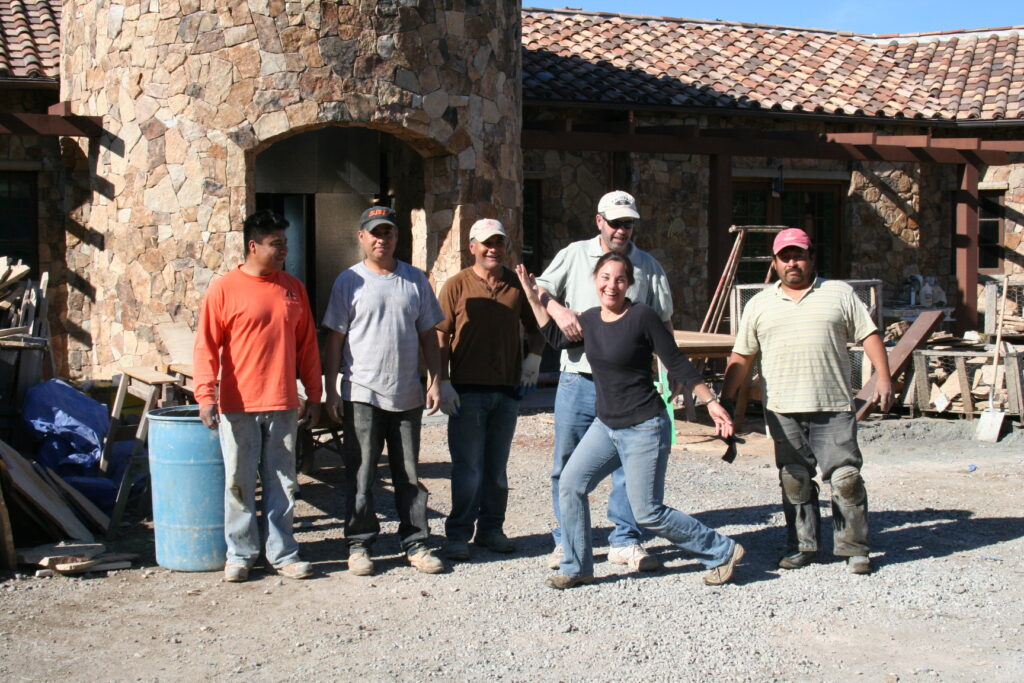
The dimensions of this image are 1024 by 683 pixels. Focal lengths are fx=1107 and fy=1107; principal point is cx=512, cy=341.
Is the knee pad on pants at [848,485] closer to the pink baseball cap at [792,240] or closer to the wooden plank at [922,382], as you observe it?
the pink baseball cap at [792,240]

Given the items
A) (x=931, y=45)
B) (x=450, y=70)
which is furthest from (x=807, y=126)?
(x=450, y=70)

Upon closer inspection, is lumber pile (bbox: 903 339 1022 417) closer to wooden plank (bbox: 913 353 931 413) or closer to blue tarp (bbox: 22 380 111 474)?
wooden plank (bbox: 913 353 931 413)

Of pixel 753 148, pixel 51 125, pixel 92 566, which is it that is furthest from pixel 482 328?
pixel 753 148

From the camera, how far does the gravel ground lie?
413 centimetres

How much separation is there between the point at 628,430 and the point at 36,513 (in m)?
3.05

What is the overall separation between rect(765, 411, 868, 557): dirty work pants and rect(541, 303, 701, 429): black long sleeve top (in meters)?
0.76

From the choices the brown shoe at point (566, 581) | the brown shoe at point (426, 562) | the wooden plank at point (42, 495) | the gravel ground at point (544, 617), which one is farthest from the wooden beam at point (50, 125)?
the brown shoe at point (566, 581)

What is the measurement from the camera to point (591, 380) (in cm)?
525

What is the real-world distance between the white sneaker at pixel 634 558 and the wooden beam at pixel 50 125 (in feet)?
22.0

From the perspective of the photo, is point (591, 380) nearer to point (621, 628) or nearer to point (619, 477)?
point (619, 477)

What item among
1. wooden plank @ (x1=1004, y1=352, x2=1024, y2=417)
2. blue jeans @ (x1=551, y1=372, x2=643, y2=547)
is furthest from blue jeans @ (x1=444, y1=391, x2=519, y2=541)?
wooden plank @ (x1=1004, y1=352, x2=1024, y2=417)

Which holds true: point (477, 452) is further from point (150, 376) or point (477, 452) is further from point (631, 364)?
point (150, 376)

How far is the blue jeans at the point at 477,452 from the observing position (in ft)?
18.1

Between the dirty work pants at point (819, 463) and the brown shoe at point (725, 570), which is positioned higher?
the dirty work pants at point (819, 463)
